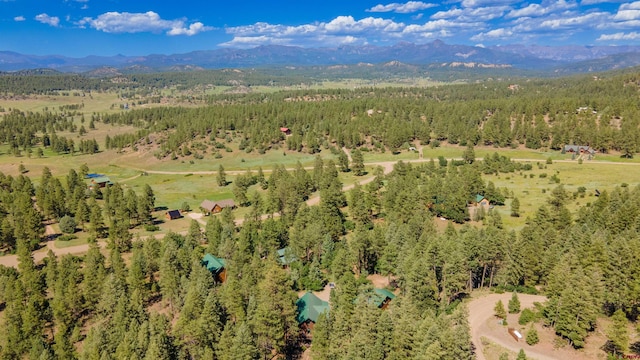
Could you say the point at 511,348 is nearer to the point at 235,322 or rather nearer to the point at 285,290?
the point at 285,290

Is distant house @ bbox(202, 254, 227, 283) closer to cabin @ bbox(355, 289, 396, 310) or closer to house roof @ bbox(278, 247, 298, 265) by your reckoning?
house roof @ bbox(278, 247, 298, 265)

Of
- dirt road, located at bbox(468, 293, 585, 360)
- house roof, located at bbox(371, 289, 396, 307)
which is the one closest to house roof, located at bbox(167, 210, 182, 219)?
house roof, located at bbox(371, 289, 396, 307)

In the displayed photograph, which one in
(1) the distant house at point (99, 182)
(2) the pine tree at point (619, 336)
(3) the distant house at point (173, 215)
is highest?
(2) the pine tree at point (619, 336)

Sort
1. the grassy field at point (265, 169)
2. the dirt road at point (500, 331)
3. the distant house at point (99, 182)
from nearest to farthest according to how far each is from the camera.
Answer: the dirt road at point (500, 331)
the grassy field at point (265, 169)
the distant house at point (99, 182)

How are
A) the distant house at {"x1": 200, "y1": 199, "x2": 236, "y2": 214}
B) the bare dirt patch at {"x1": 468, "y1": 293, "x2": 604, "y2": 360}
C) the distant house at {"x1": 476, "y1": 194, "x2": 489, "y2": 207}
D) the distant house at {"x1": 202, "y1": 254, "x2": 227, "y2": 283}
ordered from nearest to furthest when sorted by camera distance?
the bare dirt patch at {"x1": 468, "y1": 293, "x2": 604, "y2": 360} < the distant house at {"x1": 202, "y1": 254, "x2": 227, "y2": 283} < the distant house at {"x1": 476, "y1": 194, "x2": 489, "y2": 207} < the distant house at {"x1": 200, "y1": 199, "x2": 236, "y2": 214}

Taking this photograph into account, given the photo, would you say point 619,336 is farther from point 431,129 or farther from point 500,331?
point 431,129

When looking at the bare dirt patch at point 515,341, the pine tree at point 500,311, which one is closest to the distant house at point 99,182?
the bare dirt patch at point 515,341

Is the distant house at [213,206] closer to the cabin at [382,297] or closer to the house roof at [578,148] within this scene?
the cabin at [382,297]
